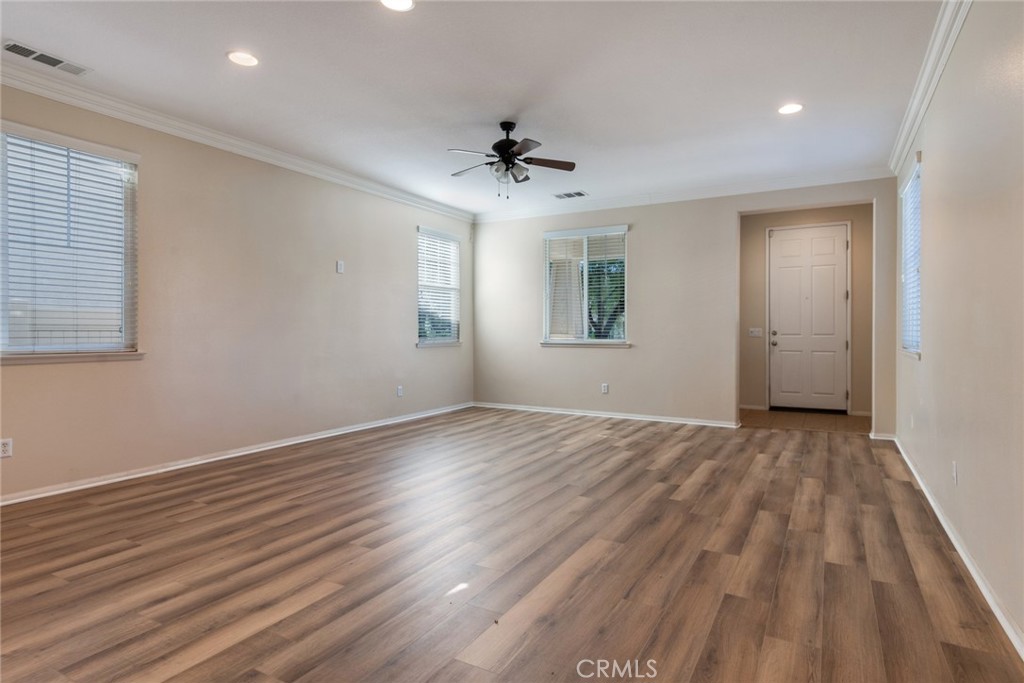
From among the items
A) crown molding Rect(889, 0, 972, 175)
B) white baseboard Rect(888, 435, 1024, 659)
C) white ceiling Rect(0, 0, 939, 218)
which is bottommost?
white baseboard Rect(888, 435, 1024, 659)

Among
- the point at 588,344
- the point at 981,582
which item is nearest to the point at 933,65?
the point at 981,582

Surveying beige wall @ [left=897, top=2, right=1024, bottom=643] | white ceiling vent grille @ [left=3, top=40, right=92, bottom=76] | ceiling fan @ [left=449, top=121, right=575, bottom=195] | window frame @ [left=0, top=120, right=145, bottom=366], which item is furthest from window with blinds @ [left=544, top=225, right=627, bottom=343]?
white ceiling vent grille @ [left=3, top=40, right=92, bottom=76]

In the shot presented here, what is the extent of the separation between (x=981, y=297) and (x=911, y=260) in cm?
243

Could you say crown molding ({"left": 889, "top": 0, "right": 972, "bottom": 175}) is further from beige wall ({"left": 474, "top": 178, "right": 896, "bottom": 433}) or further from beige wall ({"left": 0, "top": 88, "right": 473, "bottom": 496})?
beige wall ({"left": 0, "top": 88, "right": 473, "bottom": 496})

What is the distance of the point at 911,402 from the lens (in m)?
4.23

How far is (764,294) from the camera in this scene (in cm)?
746

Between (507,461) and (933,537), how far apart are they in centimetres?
278

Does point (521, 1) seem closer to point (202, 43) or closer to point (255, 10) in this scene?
point (255, 10)

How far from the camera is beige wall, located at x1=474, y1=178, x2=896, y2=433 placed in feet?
18.0

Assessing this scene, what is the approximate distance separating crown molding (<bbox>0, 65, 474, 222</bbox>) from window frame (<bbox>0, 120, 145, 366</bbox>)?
0.26 m

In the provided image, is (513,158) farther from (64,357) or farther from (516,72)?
(64,357)

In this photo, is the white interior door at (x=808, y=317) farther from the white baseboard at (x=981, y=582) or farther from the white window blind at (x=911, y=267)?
the white baseboard at (x=981, y=582)

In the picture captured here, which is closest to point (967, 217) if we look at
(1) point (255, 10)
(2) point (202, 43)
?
(1) point (255, 10)

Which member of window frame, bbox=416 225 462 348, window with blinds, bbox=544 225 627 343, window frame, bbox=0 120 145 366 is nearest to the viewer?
window frame, bbox=0 120 145 366
